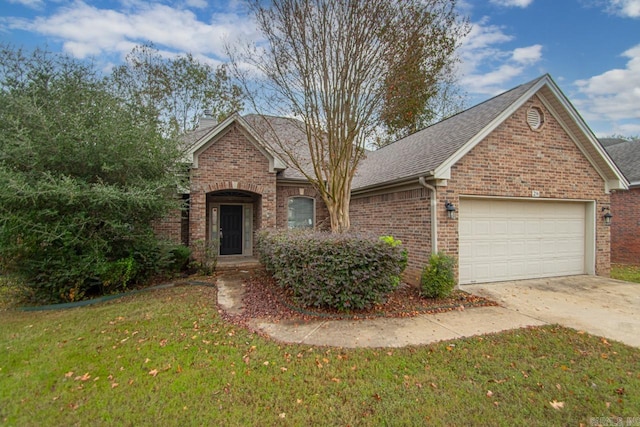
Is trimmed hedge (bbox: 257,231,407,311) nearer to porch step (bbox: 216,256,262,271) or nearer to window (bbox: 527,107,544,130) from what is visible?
porch step (bbox: 216,256,262,271)

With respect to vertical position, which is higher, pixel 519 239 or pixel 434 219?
pixel 434 219

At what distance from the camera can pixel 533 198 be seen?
8.42 metres

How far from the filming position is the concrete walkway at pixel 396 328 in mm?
4504

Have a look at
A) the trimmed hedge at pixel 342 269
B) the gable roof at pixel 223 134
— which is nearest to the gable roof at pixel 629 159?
the trimmed hedge at pixel 342 269

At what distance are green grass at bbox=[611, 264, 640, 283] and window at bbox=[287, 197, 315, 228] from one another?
10034 mm

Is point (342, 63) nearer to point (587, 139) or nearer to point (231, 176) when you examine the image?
point (231, 176)

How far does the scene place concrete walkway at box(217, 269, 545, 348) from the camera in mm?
4504

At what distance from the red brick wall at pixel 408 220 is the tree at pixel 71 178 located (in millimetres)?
5762

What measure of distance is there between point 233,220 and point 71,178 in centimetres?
617

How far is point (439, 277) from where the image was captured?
6.58 m

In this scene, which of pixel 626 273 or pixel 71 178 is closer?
pixel 71 178

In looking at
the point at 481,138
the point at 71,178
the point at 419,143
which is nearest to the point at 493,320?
the point at 481,138

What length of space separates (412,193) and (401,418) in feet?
19.9

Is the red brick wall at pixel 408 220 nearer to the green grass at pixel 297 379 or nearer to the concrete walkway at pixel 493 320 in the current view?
the concrete walkway at pixel 493 320
